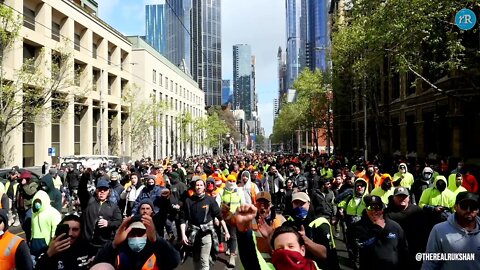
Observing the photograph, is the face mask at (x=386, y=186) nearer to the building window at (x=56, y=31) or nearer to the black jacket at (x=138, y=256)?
the black jacket at (x=138, y=256)

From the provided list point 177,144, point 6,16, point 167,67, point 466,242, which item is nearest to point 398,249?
point 466,242

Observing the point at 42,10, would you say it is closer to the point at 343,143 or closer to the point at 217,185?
the point at 217,185

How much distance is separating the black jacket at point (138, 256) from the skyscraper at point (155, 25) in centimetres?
16230

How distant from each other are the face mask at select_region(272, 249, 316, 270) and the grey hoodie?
1893mm

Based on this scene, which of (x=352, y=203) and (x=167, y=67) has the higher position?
(x=167, y=67)

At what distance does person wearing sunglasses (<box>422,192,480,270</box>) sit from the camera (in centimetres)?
421

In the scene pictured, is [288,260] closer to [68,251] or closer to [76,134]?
[68,251]

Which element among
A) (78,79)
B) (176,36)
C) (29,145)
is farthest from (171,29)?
(29,145)

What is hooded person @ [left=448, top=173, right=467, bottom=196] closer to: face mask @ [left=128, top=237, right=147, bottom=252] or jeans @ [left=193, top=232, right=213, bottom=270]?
jeans @ [left=193, top=232, right=213, bottom=270]

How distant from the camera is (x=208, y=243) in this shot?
7.38 m

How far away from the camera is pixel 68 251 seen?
14.1ft

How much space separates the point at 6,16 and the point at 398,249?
76.3 feet

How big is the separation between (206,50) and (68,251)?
626 ft

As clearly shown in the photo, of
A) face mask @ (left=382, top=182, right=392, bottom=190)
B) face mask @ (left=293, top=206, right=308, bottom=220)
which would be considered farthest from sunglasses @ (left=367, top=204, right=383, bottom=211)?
face mask @ (left=382, top=182, right=392, bottom=190)
